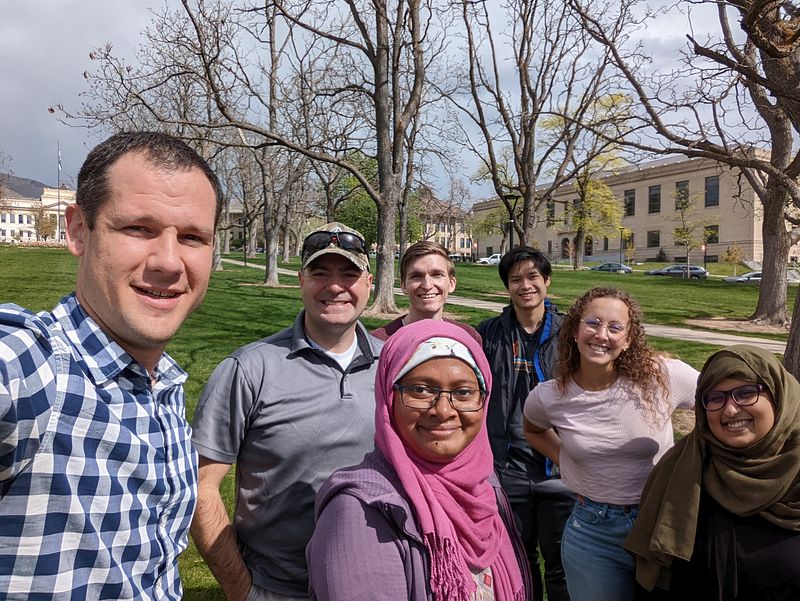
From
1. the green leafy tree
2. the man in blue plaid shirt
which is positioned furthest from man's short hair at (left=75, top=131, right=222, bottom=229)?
the green leafy tree

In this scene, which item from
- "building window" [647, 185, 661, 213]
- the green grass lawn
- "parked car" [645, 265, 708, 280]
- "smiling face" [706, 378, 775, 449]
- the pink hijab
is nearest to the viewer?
the pink hijab

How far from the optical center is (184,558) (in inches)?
156

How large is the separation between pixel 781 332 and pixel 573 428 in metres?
15.3

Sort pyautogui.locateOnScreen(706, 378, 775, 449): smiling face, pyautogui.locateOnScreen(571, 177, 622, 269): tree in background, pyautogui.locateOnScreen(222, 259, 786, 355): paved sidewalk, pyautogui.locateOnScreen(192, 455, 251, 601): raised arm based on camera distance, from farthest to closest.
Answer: pyautogui.locateOnScreen(571, 177, 622, 269): tree in background < pyautogui.locateOnScreen(222, 259, 786, 355): paved sidewalk < pyautogui.locateOnScreen(706, 378, 775, 449): smiling face < pyautogui.locateOnScreen(192, 455, 251, 601): raised arm

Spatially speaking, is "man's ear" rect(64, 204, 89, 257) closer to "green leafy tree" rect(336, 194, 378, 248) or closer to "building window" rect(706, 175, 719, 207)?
"green leafy tree" rect(336, 194, 378, 248)

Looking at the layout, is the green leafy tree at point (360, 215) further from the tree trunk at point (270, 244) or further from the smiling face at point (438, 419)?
the smiling face at point (438, 419)

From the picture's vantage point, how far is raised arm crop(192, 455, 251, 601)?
2.06 meters

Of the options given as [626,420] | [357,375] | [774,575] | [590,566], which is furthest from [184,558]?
[774,575]

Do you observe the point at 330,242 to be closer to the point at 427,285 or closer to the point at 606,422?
the point at 427,285

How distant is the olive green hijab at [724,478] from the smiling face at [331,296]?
59.6 inches

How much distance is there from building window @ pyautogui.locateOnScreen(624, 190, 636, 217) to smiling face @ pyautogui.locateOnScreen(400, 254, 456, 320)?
72281mm

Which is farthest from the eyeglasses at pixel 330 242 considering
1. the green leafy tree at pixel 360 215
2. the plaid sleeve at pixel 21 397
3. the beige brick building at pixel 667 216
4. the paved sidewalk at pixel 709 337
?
the beige brick building at pixel 667 216

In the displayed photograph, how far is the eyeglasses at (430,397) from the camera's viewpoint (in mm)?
1734

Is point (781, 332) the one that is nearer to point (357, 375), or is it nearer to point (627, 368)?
point (627, 368)
